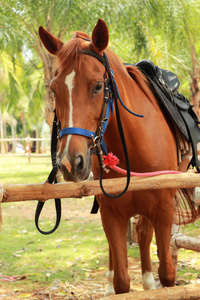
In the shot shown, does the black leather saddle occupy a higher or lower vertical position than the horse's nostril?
higher

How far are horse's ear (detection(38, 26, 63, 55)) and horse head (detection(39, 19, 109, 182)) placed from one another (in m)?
0.08

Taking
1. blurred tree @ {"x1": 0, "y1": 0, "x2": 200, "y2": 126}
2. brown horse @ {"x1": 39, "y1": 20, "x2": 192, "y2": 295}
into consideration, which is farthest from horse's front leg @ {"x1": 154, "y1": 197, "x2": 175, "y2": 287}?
blurred tree @ {"x1": 0, "y1": 0, "x2": 200, "y2": 126}

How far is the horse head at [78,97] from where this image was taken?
1.81 meters

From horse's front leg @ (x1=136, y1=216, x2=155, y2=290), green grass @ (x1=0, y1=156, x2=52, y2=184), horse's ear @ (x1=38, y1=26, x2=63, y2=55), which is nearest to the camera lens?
horse's ear @ (x1=38, y1=26, x2=63, y2=55)

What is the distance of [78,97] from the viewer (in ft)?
6.21

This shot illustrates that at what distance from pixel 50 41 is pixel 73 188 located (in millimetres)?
909

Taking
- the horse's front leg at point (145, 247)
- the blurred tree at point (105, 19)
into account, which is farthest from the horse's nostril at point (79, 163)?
the blurred tree at point (105, 19)

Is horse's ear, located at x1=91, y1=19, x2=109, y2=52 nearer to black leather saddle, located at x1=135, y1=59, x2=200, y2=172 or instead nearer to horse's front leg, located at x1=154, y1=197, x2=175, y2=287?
black leather saddle, located at x1=135, y1=59, x2=200, y2=172

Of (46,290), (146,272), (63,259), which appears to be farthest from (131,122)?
(63,259)

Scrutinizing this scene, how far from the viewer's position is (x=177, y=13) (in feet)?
29.7

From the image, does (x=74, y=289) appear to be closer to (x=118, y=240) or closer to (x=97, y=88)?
(x=118, y=240)

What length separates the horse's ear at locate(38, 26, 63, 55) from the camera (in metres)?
2.13

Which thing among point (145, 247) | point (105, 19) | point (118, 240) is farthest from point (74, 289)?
point (105, 19)

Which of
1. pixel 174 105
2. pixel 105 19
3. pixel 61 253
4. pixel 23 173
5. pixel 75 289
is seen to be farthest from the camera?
pixel 23 173
